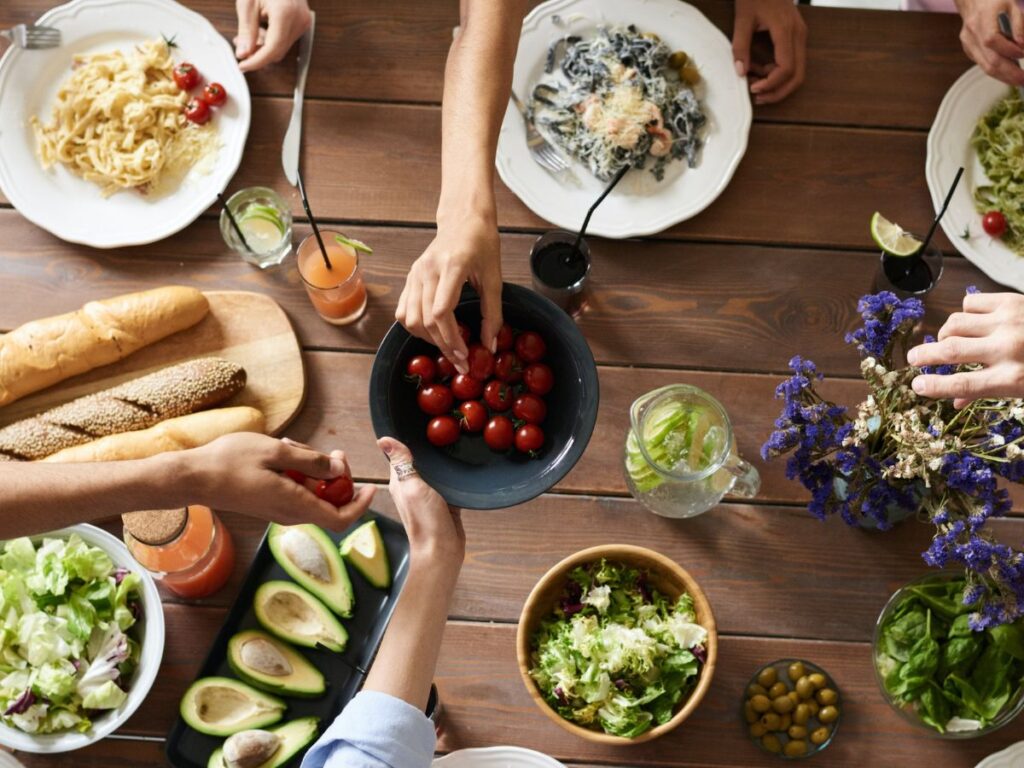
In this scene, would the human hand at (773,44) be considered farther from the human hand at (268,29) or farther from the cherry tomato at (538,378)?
the human hand at (268,29)

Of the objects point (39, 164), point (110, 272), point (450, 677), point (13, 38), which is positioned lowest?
point (450, 677)

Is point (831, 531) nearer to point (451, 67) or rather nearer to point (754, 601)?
point (754, 601)

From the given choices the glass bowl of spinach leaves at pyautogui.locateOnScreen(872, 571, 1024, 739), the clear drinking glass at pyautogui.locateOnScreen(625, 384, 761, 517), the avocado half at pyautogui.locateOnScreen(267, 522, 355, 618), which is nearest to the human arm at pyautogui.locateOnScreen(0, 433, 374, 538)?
the avocado half at pyautogui.locateOnScreen(267, 522, 355, 618)

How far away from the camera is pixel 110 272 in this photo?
187 cm

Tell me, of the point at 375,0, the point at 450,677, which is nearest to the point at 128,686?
the point at 450,677

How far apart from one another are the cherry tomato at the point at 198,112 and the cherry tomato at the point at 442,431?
837 millimetres

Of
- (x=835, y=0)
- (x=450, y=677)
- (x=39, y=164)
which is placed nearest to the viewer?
(x=450, y=677)

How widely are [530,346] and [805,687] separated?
0.79m

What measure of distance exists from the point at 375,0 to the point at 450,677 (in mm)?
1410

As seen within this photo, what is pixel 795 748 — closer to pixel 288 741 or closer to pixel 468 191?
pixel 288 741

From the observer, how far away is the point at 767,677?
65.4 inches

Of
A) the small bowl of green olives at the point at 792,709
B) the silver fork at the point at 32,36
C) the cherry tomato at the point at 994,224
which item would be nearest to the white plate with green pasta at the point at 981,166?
the cherry tomato at the point at 994,224

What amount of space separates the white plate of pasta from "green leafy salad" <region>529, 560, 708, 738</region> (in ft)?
3.56

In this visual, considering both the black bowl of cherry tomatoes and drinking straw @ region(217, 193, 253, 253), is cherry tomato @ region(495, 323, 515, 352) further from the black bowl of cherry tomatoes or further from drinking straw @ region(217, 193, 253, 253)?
drinking straw @ region(217, 193, 253, 253)
